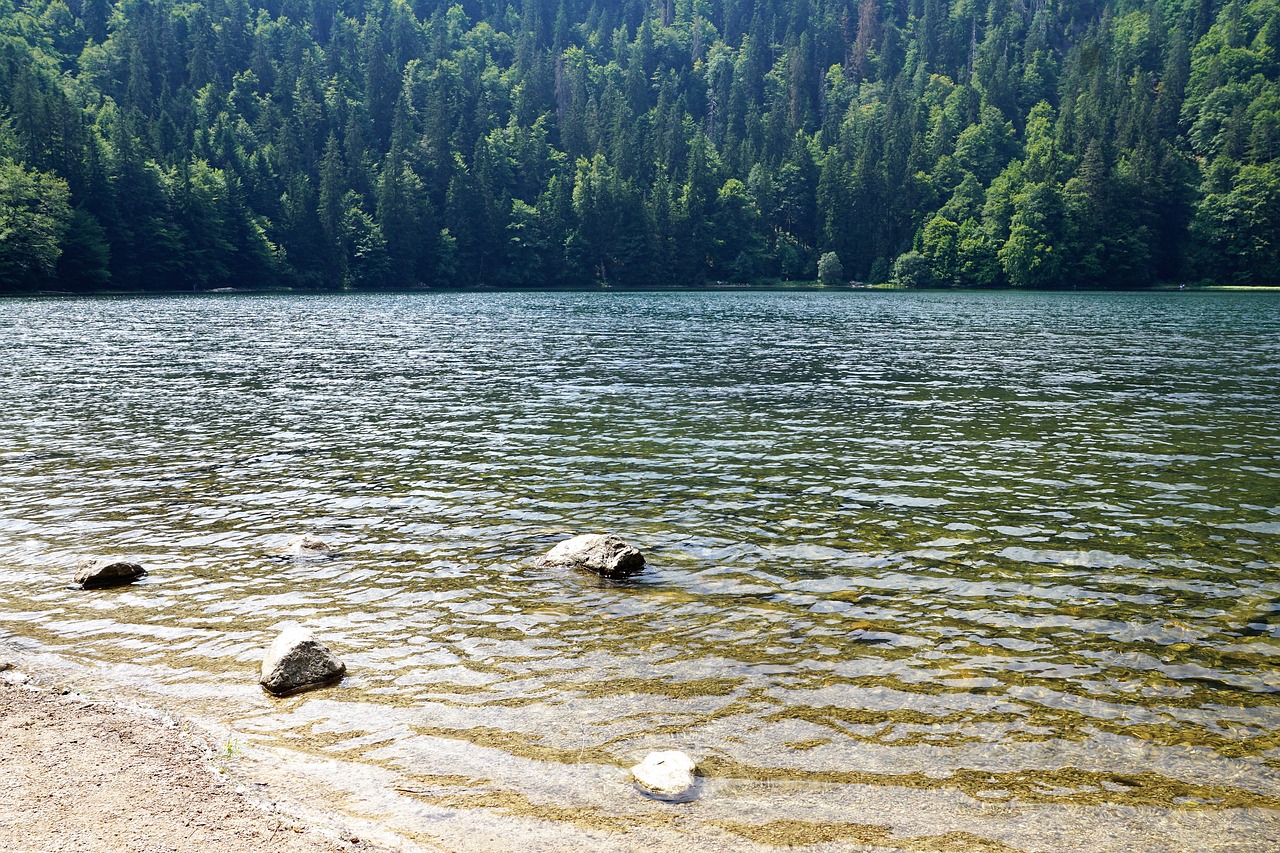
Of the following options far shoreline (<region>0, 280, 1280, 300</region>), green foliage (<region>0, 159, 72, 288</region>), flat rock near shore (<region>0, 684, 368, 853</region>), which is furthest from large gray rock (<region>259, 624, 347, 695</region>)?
green foliage (<region>0, 159, 72, 288</region>)

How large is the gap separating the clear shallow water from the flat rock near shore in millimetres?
935

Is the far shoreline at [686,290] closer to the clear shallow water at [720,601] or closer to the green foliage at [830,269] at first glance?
the green foliage at [830,269]

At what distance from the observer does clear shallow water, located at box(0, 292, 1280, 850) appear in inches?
350

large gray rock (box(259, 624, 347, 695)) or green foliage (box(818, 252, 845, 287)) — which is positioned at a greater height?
green foliage (box(818, 252, 845, 287))

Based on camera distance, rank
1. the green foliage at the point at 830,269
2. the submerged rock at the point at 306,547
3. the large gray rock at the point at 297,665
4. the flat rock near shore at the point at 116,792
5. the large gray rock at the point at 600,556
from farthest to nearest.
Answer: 1. the green foliage at the point at 830,269
2. the submerged rock at the point at 306,547
3. the large gray rock at the point at 600,556
4. the large gray rock at the point at 297,665
5. the flat rock near shore at the point at 116,792

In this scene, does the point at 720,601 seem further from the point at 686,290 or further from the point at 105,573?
the point at 686,290

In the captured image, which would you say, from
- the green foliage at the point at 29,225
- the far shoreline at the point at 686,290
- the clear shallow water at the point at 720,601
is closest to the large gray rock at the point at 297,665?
the clear shallow water at the point at 720,601

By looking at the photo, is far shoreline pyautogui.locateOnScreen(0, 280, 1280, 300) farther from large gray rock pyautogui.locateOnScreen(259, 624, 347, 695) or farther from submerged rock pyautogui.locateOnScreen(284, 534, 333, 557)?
large gray rock pyautogui.locateOnScreen(259, 624, 347, 695)

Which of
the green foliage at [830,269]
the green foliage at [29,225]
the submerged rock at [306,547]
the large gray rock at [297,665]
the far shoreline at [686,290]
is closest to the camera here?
the large gray rock at [297,665]

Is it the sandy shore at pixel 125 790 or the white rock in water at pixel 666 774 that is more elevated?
the sandy shore at pixel 125 790

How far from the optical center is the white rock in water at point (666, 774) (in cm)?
882

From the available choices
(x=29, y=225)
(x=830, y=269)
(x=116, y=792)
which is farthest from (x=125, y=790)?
(x=830, y=269)

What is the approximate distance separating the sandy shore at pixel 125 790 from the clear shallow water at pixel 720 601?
Answer: 817 mm

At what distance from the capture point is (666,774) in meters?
8.95
